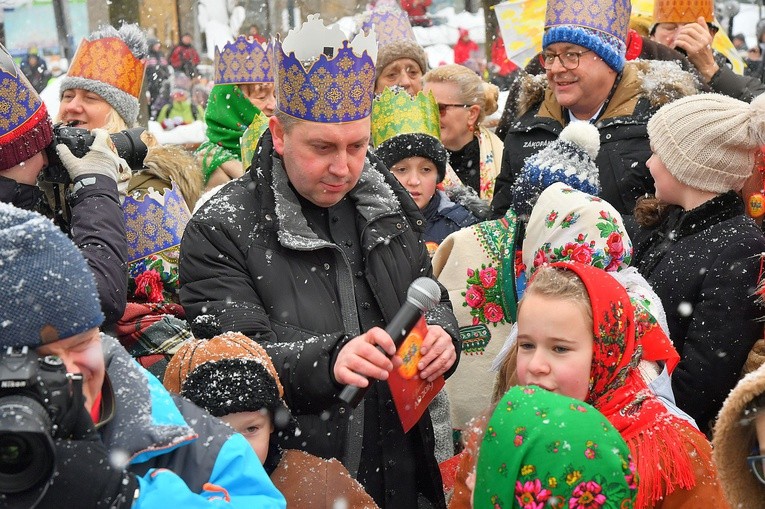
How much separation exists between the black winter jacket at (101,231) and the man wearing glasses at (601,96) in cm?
218

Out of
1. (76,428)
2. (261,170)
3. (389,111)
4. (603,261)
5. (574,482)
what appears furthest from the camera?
(389,111)

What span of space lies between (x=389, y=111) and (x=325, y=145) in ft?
8.30

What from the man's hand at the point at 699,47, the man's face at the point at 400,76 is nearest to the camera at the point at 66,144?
the man's face at the point at 400,76

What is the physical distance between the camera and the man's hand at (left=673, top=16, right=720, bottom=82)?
20.4ft

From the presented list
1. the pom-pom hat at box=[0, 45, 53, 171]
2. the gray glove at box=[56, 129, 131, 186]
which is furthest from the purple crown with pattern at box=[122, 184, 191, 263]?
the pom-pom hat at box=[0, 45, 53, 171]

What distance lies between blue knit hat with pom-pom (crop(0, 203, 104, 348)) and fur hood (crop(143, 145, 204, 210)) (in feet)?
8.26

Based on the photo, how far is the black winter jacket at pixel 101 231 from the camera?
11.3 ft

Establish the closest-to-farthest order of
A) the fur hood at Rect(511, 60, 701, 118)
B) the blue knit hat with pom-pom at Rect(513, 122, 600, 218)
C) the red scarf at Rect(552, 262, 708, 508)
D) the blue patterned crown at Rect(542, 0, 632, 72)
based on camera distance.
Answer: the red scarf at Rect(552, 262, 708, 508)
the blue knit hat with pom-pom at Rect(513, 122, 600, 218)
the fur hood at Rect(511, 60, 701, 118)
the blue patterned crown at Rect(542, 0, 632, 72)

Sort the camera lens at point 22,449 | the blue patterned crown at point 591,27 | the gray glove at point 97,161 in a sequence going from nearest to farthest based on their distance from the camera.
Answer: the camera lens at point 22,449 → the gray glove at point 97,161 → the blue patterned crown at point 591,27

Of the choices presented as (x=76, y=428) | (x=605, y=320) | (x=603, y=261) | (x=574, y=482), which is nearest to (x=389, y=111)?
(x=603, y=261)

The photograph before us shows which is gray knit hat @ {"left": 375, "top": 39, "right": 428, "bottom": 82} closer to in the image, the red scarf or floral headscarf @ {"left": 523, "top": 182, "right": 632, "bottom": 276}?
floral headscarf @ {"left": 523, "top": 182, "right": 632, "bottom": 276}

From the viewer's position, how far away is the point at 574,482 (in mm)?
2549

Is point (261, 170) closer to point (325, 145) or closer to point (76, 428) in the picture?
point (325, 145)

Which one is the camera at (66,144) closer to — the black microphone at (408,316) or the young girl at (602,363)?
the black microphone at (408,316)
